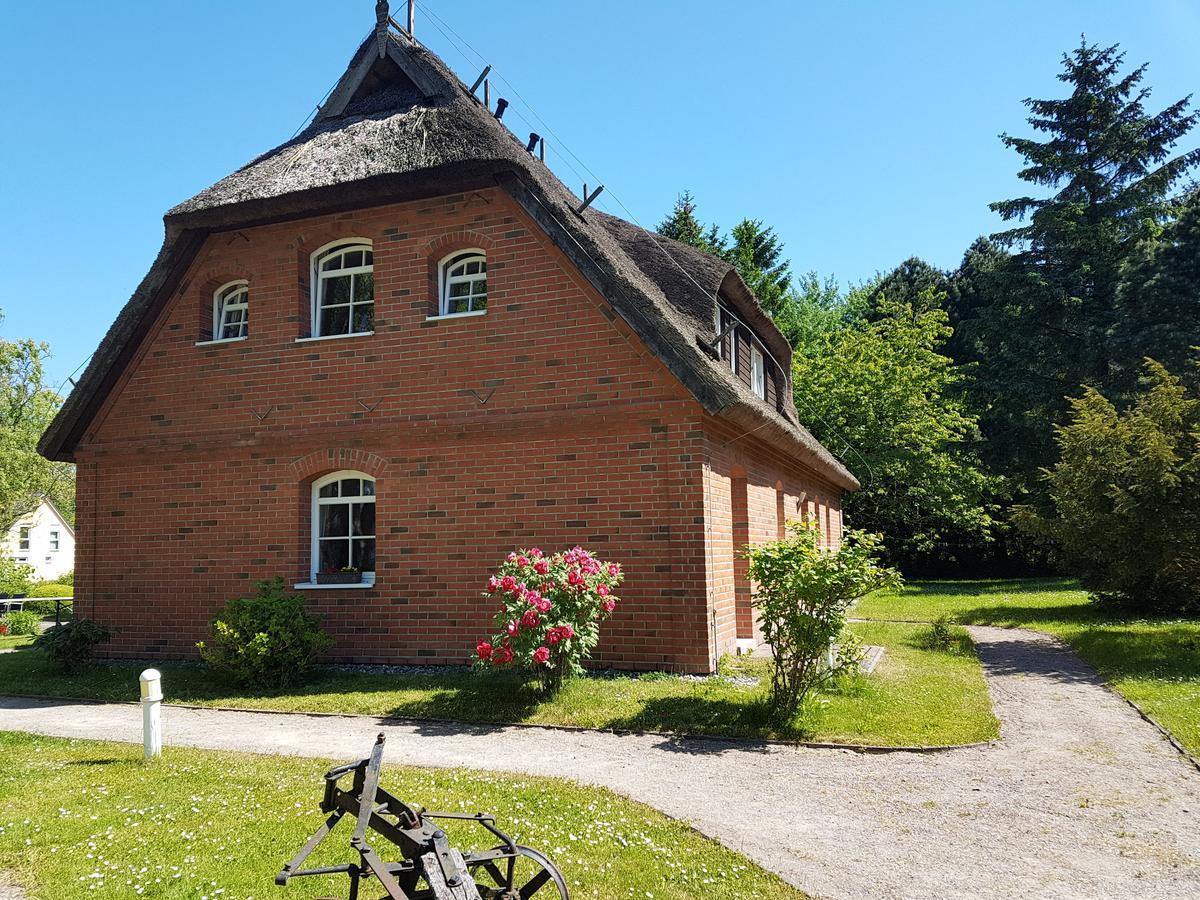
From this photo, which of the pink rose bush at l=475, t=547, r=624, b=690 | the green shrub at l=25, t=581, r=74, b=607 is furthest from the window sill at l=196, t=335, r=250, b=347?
the green shrub at l=25, t=581, r=74, b=607

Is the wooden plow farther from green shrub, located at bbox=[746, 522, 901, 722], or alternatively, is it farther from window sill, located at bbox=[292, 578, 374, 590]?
window sill, located at bbox=[292, 578, 374, 590]

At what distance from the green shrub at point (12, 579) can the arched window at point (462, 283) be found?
31554 mm

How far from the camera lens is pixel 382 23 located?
1260 centimetres

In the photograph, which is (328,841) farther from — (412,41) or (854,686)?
(412,41)

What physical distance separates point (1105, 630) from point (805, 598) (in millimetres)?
9110

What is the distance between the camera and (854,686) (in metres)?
8.61

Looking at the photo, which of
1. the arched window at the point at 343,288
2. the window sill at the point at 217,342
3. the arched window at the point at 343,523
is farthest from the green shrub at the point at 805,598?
the window sill at the point at 217,342

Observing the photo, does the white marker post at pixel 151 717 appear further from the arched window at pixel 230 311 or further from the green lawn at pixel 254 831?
the arched window at pixel 230 311

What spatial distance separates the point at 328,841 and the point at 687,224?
36000 mm

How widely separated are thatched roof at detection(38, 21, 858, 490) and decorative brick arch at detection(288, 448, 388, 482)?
3396mm

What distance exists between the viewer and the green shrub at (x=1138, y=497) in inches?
479

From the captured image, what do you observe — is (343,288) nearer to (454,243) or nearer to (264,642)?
(454,243)

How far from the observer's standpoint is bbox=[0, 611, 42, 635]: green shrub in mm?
20709

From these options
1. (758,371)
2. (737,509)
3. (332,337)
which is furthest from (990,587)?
(332,337)
